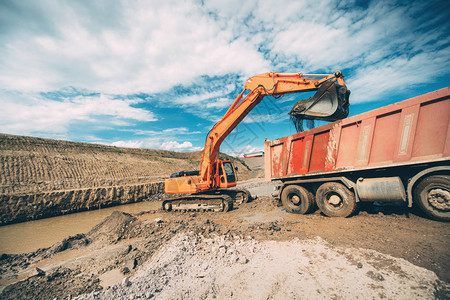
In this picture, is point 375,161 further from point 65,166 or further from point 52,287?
point 65,166

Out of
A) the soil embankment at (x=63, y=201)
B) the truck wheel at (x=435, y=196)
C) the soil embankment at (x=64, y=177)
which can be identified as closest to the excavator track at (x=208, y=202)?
the truck wheel at (x=435, y=196)

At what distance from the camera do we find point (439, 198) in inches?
163

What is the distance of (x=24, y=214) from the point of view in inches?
394

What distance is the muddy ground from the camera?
107 inches

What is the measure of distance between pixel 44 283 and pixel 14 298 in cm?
40

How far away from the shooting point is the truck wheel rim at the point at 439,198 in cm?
406

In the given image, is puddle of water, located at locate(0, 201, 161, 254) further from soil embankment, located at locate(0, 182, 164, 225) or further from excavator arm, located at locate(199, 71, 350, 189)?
excavator arm, located at locate(199, 71, 350, 189)

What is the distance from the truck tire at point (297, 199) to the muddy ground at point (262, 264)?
2.16 feet

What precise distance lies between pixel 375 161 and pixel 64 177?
18640mm

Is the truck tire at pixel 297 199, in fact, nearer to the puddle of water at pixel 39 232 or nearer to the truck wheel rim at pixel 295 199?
the truck wheel rim at pixel 295 199

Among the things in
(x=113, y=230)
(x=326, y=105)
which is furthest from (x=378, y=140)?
(x=113, y=230)

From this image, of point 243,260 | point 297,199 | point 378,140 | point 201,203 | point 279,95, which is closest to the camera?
point 243,260

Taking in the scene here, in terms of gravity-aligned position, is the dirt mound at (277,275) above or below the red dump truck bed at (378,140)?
below

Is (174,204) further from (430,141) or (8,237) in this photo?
(430,141)
